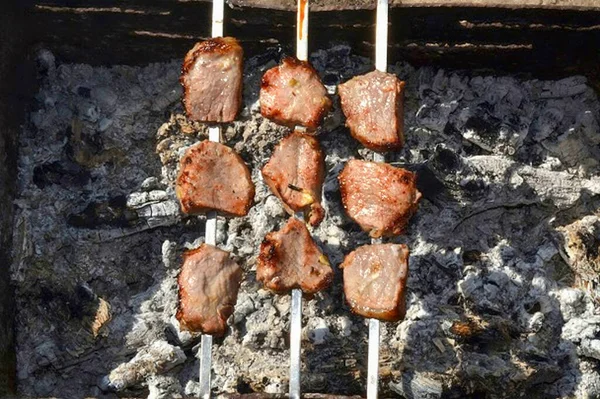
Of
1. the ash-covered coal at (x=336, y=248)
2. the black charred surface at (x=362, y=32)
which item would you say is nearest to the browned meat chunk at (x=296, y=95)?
the black charred surface at (x=362, y=32)

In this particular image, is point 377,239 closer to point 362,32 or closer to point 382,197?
point 382,197

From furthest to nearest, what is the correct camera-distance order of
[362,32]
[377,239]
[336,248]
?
[336,248], [362,32], [377,239]

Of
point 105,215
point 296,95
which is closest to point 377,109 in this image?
point 296,95

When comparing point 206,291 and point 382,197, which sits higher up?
point 382,197

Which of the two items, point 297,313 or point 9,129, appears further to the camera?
point 9,129

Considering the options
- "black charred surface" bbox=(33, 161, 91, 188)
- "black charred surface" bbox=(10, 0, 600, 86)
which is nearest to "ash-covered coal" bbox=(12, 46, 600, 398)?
"black charred surface" bbox=(33, 161, 91, 188)

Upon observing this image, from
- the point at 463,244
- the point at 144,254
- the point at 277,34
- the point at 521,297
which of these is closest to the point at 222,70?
the point at 277,34

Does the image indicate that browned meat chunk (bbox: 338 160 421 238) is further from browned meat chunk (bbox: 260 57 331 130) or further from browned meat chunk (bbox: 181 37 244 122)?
browned meat chunk (bbox: 181 37 244 122)

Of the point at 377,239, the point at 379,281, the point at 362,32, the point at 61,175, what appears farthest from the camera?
the point at 61,175
